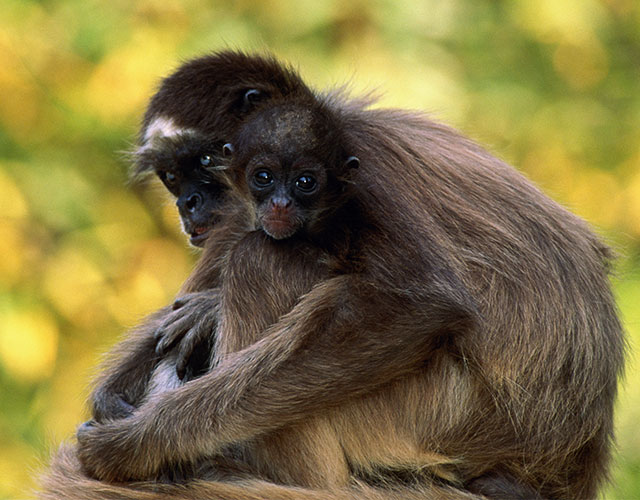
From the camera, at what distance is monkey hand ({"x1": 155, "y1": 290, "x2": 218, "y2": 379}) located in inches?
213

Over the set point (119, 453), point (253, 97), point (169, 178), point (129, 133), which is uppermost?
point (129, 133)

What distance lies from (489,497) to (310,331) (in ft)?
4.18

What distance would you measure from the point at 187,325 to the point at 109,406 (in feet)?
2.21

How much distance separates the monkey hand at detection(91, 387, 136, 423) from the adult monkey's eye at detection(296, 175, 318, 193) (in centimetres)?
155

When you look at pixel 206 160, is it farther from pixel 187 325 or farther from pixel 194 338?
pixel 194 338

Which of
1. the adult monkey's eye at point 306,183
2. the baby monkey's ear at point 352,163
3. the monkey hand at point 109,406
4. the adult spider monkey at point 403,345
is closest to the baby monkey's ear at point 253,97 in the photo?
the adult spider monkey at point 403,345

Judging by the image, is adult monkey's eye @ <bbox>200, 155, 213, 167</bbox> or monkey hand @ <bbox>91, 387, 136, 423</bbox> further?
adult monkey's eye @ <bbox>200, 155, 213, 167</bbox>

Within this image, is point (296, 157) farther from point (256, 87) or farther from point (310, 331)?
point (310, 331)

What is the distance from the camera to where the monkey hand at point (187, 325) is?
5410 millimetres

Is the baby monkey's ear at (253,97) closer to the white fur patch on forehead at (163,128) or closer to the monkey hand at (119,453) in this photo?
the white fur patch on forehead at (163,128)

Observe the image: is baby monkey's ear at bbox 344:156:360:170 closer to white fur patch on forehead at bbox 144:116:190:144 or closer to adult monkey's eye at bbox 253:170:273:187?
adult monkey's eye at bbox 253:170:273:187

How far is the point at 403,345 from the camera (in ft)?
16.4

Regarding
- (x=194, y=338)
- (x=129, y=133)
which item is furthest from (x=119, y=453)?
(x=129, y=133)

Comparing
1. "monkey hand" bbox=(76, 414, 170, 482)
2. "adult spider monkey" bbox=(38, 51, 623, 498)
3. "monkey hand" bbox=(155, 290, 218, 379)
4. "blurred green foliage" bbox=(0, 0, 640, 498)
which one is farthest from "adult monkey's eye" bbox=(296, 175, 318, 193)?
"blurred green foliage" bbox=(0, 0, 640, 498)
